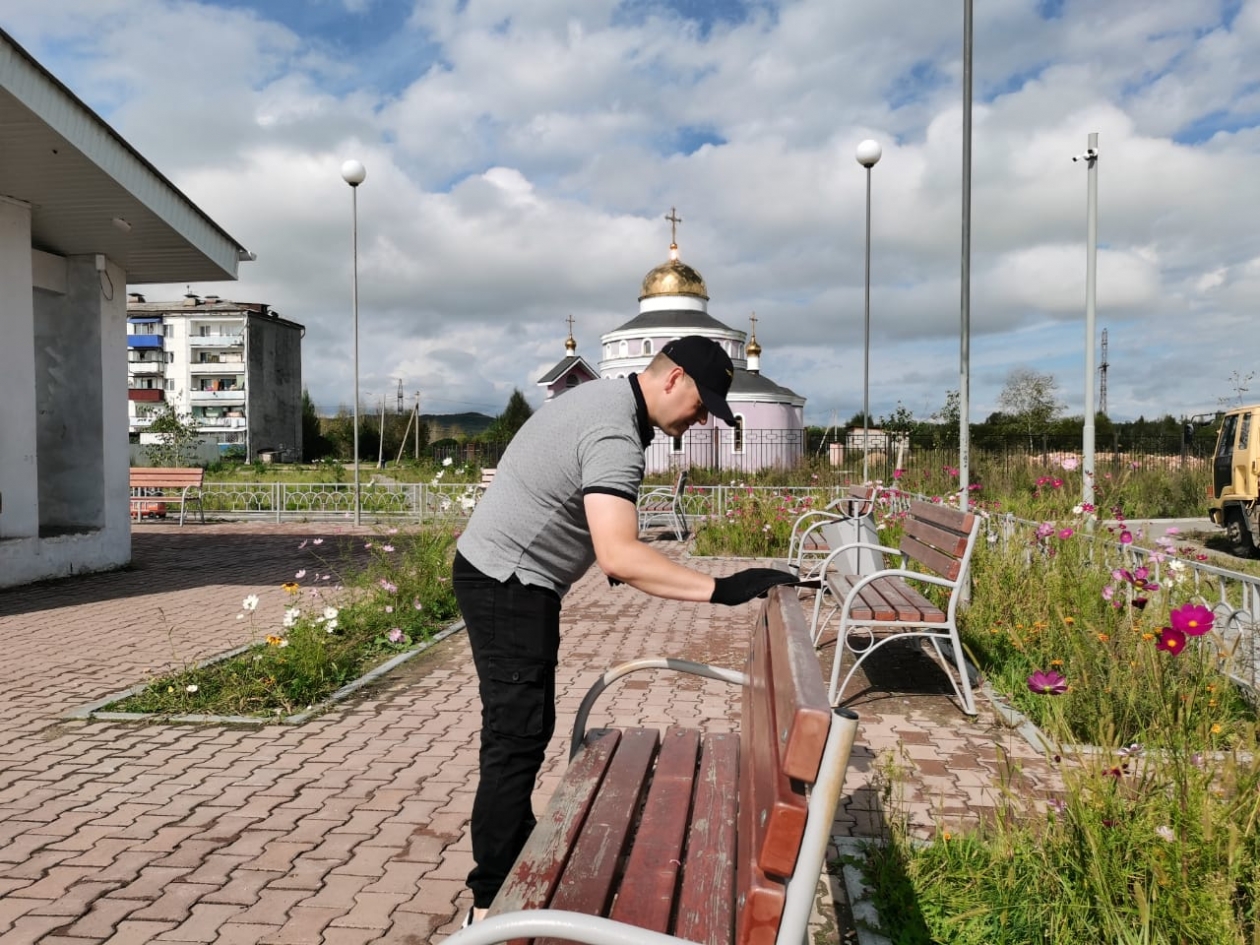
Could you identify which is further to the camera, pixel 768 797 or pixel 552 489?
pixel 552 489

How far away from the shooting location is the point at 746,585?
2301 mm

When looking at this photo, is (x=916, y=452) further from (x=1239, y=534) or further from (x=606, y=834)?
(x=606, y=834)

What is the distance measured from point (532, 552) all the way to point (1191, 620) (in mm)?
1841

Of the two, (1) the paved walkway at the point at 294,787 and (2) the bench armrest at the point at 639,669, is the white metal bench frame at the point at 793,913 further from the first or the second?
(1) the paved walkway at the point at 294,787

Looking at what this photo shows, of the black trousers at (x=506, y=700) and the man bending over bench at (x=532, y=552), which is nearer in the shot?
the man bending over bench at (x=532, y=552)

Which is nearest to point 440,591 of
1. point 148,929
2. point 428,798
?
point 428,798

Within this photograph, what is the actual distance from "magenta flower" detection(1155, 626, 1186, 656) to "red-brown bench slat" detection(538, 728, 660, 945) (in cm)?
147

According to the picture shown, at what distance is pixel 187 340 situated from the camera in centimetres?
7244

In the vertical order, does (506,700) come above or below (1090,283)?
below

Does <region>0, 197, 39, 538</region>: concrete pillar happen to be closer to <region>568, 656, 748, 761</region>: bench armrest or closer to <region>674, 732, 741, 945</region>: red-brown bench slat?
<region>568, 656, 748, 761</region>: bench armrest

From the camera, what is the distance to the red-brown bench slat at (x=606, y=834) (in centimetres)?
195

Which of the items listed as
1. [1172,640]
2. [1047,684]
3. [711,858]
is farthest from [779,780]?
[1047,684]

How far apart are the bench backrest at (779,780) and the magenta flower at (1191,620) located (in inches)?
50.1

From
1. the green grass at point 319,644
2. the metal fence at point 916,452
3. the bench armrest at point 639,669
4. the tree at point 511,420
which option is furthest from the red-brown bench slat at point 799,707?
the tree at point 511,420
